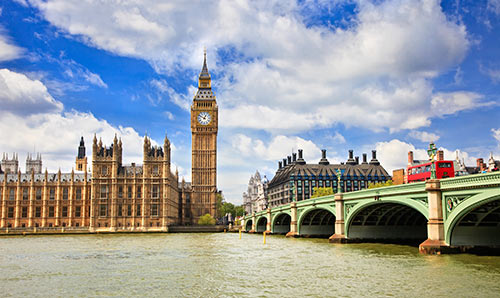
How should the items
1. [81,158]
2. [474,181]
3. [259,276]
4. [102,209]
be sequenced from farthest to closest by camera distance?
[81,158] → [102,209] → [474,181] → [259,276]

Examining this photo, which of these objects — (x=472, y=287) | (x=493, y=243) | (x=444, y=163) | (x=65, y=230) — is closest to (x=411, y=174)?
(x=444, y=163)

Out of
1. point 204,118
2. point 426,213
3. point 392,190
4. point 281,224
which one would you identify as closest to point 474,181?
point 426,213

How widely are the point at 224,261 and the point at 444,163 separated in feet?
69.5

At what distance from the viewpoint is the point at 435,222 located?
110 feet

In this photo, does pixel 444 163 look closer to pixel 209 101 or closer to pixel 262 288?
pixel 262 288

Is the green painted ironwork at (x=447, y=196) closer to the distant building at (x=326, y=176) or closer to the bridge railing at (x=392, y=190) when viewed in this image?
the bridge railing at (x=392, y=190)

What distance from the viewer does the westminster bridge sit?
1237 inches

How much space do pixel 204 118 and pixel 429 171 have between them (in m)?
97.5

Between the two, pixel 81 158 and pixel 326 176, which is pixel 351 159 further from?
pixel 81 158

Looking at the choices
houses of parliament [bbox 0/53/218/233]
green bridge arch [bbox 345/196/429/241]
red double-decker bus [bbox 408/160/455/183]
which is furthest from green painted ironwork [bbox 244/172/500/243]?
houses of parliament [bbox 0/53/218/233]

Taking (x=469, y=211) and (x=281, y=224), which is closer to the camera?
(x=469, y=211)

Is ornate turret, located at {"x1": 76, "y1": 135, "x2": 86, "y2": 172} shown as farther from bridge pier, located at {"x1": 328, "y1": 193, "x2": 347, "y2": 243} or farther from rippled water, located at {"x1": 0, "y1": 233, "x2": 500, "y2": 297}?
rippled water, located at {"x1": 0, "y1": 233, "x2": 500, "y2": 297}

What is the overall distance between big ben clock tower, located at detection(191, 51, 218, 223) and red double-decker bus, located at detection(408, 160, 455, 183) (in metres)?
85.4

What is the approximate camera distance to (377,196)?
42.6 metres
